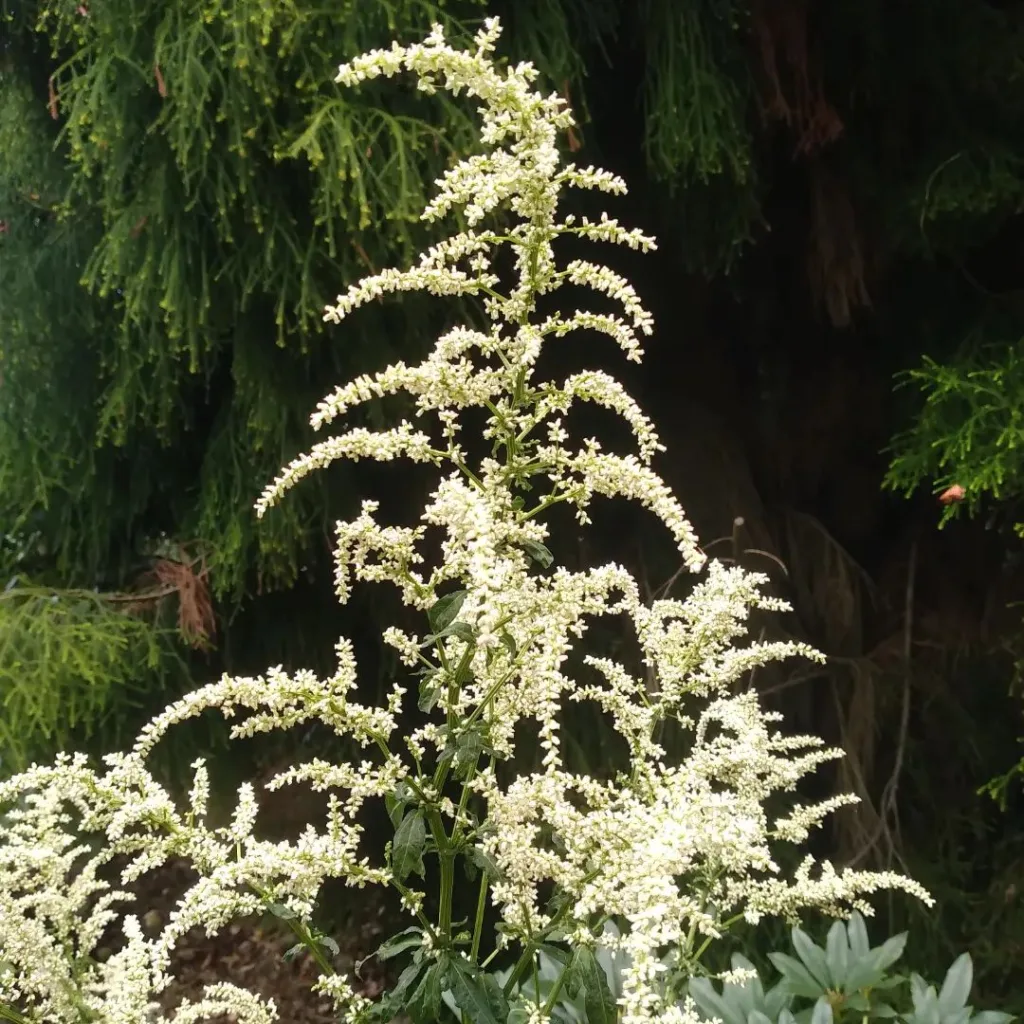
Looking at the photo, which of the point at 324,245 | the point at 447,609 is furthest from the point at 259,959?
the point at 447,609

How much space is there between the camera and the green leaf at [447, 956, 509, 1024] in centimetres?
61

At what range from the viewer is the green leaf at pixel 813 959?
1192 millimetres

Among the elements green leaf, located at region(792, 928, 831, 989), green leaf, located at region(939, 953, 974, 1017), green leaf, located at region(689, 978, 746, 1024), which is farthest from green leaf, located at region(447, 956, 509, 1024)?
green leaf, located at region(939, 953, 974, 1017)

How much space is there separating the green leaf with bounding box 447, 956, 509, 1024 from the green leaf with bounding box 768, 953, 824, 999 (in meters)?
0.70

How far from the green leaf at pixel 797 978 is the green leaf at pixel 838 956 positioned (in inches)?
0.9

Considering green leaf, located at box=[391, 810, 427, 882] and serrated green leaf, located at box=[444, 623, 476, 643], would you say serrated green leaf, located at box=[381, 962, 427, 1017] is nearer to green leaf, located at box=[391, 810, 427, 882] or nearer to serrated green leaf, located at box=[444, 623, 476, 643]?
green leaf, located at box=[391, 810, 427, 882]

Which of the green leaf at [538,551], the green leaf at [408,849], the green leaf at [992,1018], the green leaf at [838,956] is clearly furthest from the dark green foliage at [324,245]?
the green leaf at [408,849]

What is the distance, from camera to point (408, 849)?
0.61 metres

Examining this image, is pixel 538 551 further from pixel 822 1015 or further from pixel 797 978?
pixel 797 978

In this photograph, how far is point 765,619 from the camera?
1.61m

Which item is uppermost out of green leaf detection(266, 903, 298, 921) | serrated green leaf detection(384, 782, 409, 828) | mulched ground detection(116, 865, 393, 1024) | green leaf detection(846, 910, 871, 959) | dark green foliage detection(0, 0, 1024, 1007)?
dark green foliage detection(0, 0, 1024, 1007)

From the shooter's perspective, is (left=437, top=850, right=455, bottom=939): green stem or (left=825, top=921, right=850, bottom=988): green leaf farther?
(left=825, top=921, right=850, bottom=988): green leaf

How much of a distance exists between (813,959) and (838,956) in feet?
0.11

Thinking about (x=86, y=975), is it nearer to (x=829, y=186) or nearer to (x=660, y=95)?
(x=660, y=95)
